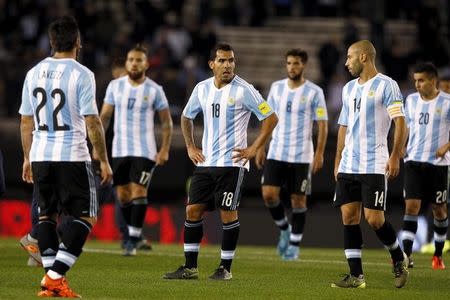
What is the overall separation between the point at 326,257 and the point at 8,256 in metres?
3.84

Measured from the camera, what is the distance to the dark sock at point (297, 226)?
14656 millimetres

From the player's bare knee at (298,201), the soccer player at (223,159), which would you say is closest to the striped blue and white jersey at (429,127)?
the player's bare knee at (298,201)

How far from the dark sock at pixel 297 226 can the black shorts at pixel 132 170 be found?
1732 mm

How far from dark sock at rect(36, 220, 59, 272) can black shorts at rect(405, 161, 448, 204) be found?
15.5ft

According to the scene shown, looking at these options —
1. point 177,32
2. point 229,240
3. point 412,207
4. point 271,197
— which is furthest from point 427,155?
point 177,32

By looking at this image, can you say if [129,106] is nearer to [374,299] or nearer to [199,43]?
[374,299]

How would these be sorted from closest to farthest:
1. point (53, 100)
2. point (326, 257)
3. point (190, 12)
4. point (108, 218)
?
point (53, 100) → point (326, 257) → point (108, 218) → point (190, 12)

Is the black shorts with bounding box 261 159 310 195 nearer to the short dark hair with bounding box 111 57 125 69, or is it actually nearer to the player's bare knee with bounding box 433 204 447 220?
the player's bare knee with bounding box 433 204 447 220

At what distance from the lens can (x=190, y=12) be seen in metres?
25.1

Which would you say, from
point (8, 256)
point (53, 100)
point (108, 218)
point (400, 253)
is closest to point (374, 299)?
point (400, 253)

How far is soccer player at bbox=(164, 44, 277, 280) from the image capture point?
38.1 ft

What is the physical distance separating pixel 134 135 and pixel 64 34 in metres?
4.68

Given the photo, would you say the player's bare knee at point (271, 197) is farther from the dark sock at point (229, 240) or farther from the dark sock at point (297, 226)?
the dark sock at point (229, 240)

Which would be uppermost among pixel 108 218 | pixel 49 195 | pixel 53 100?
pixel 53 100
